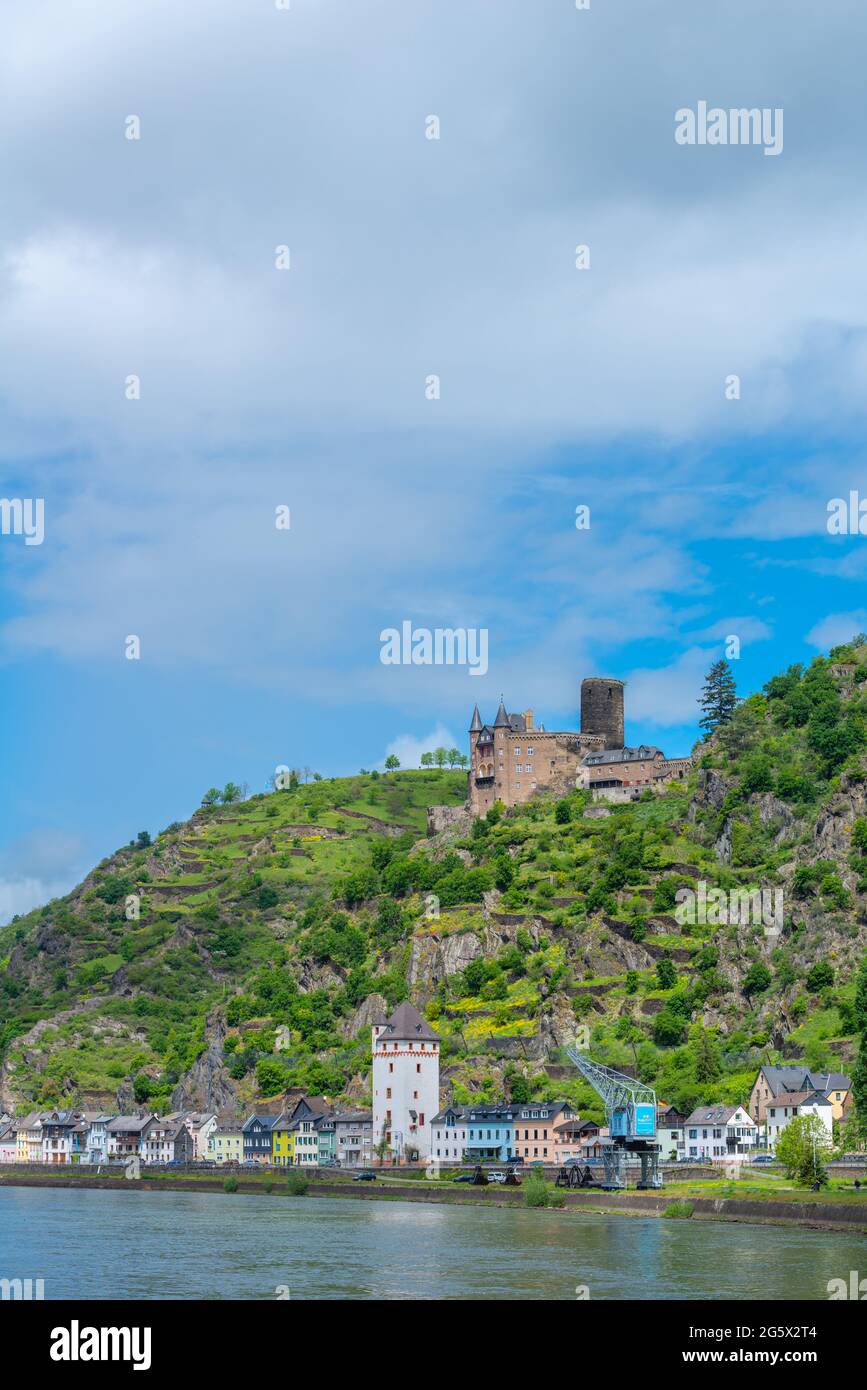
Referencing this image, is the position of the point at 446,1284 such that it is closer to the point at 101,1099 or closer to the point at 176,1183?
the point at 176,1183

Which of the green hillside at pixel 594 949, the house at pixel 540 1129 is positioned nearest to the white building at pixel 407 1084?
the green hillside at pixel 594 949

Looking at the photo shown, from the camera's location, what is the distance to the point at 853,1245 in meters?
70.4

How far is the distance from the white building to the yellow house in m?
10.6

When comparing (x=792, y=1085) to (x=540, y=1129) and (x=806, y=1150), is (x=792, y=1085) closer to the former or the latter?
(x=540, y=1129)

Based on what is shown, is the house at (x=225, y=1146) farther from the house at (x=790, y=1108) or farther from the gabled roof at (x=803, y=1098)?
the gabled roof at (x=803, y=1098)

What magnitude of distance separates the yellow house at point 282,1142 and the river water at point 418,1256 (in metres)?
49.5

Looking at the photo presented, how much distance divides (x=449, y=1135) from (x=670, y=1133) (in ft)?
74.6

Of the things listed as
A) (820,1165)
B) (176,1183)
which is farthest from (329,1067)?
(820,1165)

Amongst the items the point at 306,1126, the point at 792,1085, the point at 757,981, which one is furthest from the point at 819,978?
the point at 306,1126

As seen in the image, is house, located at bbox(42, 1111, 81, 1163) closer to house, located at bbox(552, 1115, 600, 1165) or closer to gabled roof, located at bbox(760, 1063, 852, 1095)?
house, located at bbox(552, 1115, 600, 1165)

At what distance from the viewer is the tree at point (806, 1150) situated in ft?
291

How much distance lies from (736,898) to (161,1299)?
3985 inches

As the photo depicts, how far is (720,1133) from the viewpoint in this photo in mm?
121125

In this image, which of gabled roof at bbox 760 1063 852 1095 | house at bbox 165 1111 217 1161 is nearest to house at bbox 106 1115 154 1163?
house at bbox 165 1111 217 1161
